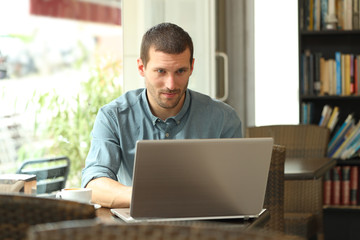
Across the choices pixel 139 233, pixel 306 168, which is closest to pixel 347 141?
pixel 306 168

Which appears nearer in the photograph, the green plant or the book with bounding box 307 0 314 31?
the green plant

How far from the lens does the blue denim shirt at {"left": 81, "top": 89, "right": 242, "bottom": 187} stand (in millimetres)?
2273

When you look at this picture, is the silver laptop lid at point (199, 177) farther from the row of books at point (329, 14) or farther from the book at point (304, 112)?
the row of books at point (329, 14)

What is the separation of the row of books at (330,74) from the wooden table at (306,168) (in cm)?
101

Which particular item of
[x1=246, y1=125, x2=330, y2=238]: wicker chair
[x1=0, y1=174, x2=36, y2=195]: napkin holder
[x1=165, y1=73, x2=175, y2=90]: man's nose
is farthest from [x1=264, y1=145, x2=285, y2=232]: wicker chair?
[x1=0, y1=174, x2=36, y2=195]: napkin holder

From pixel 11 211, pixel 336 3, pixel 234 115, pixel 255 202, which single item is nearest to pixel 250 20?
pixel 336 3

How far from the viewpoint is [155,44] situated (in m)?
2.33

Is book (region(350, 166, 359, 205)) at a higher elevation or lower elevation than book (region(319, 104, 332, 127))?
lower

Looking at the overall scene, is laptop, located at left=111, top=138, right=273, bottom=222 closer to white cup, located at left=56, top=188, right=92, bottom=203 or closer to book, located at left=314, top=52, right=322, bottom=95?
white cup, located at left=56, top=188, right=92, bottom=203

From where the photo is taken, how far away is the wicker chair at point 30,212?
0.95 m

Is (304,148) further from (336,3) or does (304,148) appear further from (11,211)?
(11,211)

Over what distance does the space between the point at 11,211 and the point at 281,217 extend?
168 cm

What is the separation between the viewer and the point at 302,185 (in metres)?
3.52

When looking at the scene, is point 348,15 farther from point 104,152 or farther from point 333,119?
point 104,152
